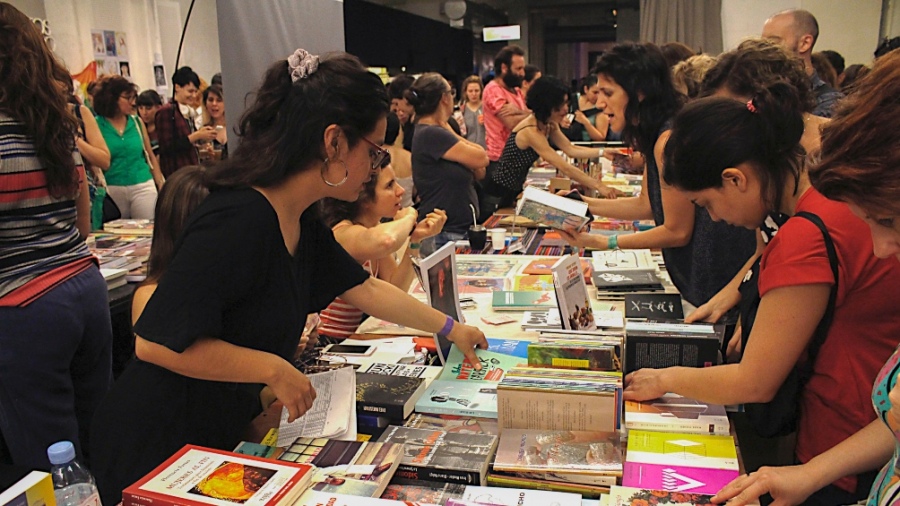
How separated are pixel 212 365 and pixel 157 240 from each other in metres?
0.73

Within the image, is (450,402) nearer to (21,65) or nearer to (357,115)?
(357,115)

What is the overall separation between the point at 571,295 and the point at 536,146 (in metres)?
2.89

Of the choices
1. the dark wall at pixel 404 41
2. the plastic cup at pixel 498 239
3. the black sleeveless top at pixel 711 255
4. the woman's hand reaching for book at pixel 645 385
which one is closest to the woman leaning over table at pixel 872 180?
the woman's hand reaching for book at pixel 645 385

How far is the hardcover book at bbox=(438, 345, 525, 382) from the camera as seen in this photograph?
1.87 metres

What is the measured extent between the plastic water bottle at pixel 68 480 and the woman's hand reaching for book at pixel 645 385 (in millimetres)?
1089

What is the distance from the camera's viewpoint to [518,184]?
16.1 feet

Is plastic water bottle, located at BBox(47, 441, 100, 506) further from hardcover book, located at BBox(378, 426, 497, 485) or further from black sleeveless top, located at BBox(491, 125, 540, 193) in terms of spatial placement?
black sleeveless top, located at BBox(491, 125, 540, 193)

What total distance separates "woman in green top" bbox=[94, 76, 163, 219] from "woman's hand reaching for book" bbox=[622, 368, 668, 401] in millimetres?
4209

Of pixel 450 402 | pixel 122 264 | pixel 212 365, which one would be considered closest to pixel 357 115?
pixel 212 365

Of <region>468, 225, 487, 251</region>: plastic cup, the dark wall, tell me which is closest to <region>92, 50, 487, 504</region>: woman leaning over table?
<region>468, 225, 487, 251</region>: plastic cup

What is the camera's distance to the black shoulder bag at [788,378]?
54.4 inches

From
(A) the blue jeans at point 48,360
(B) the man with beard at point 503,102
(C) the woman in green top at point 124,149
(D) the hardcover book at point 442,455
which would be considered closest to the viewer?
(D) the hardcover book at point 442,455

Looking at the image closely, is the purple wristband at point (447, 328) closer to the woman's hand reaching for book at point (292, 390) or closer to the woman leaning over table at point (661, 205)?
the woman's hand reaching for book at point (292, 390)

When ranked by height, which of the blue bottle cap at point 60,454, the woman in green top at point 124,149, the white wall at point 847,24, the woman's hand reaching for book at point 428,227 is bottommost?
the blue bottle cap at point 60,454
